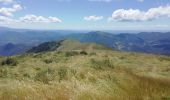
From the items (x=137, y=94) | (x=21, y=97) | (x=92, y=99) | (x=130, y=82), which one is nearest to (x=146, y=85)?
(x=130, y=82)

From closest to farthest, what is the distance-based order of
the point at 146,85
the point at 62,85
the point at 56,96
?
the point at 56,96 → the point at 62,85 → the point at 146,85

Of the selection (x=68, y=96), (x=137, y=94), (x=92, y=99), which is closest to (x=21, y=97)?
(x=68, y=96)

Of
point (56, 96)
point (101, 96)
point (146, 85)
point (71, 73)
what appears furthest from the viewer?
point (71, 73)

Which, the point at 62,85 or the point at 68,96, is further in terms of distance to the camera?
the point at 62,85

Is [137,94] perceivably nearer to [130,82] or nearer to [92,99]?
[130,82]

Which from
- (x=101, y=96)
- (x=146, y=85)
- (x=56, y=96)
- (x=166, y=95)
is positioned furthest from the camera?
(x=146, y=85)

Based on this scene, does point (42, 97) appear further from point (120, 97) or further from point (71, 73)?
point (71, 73)

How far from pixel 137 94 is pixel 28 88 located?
328 centimetres

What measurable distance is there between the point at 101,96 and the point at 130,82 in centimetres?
246

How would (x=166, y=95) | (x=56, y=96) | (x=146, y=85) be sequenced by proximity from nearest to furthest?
1. (x=56, y=96)
2. (x=166, y=95)
3. (x=146, y=85)

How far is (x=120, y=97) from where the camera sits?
26.8 ft

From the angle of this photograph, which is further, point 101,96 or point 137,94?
point 137,94

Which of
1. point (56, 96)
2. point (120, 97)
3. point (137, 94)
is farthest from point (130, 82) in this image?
point (56, 96)

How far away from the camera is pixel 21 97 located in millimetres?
7465
